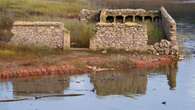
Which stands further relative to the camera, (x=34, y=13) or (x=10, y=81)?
(x=34, y=13)

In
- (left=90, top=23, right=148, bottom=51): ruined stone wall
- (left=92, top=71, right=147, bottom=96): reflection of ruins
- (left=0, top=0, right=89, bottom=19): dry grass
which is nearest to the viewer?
(left=92, top=71, right=147, bottom=96): reflection of ruins

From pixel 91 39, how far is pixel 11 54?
15.8 ft

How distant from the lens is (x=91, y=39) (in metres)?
38.5

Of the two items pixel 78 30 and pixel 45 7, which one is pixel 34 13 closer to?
pixel 45 7

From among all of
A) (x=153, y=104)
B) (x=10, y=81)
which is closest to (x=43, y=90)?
(x=10, y=81)

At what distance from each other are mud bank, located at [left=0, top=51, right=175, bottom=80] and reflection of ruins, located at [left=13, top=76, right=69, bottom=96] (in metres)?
0.57

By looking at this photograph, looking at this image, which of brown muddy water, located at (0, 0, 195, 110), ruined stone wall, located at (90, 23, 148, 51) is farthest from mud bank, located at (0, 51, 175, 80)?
ruined stone wall, located at (90, 23, 148, 51)

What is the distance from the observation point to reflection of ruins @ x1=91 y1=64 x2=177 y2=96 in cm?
3134

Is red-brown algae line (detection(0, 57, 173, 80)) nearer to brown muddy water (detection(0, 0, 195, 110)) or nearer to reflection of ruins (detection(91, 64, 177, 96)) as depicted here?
brown muddy water (detection(0, 0, 195, 110))

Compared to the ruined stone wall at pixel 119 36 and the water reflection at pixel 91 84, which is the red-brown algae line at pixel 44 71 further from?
the ruined stone wall at pixel 119 36

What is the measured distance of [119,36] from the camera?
3847 centimetres

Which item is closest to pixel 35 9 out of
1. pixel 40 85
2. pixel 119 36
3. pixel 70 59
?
pixel 119 36

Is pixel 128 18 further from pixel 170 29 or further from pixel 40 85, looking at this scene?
pixel 40 85

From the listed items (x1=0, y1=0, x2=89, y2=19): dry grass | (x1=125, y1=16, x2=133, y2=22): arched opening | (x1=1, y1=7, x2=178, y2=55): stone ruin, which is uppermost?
(x1=0, y1=0, x2=89, y2=19): dry grass
